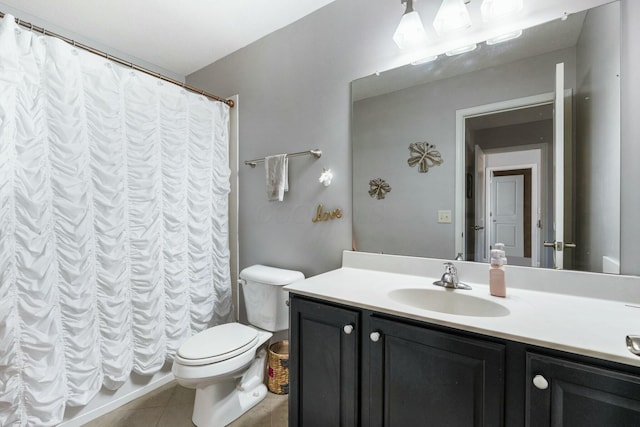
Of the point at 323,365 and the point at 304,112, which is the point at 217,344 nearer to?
the point at 323,365

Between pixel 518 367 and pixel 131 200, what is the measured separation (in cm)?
193

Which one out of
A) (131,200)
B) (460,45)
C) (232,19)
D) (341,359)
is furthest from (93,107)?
(460,45)

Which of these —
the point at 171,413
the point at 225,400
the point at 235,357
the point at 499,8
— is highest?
the point at 499,8

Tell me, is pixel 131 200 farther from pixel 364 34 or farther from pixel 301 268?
pixel 364 34

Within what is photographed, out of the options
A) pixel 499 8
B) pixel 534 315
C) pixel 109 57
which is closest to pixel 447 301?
pixel 534 315

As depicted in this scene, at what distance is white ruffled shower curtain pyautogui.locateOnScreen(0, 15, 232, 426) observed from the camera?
128 centimetres

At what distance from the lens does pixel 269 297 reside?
179cm

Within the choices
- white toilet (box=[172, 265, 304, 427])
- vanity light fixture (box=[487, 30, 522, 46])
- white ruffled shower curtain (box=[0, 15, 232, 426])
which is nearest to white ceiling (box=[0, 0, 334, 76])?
white ruffled shower curtain (box=[0, 15, 232, 426])

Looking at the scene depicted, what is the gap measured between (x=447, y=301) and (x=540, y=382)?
0.48 m

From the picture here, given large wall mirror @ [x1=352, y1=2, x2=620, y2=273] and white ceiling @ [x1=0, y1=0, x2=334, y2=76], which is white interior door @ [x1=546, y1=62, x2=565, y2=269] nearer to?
large wall mirror @ [x1=352, y1=2, x2=620, y2=273]

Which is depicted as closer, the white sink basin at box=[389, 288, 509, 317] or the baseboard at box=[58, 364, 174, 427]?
the white sink basin at box=[389, 288, 509, 317]

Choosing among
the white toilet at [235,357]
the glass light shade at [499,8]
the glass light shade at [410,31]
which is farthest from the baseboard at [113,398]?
the glass light shade at [499,8]

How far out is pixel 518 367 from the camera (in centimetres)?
80

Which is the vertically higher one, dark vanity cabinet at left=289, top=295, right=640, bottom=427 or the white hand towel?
the white hand towel
